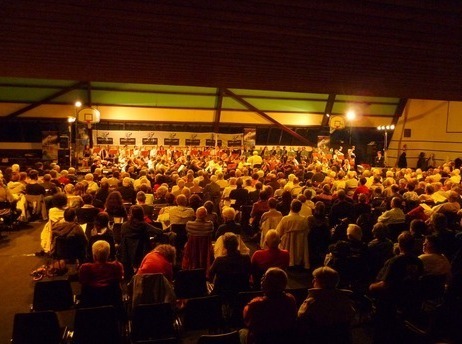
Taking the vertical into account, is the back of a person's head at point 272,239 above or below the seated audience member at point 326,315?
above

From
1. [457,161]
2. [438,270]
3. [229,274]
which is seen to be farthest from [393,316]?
[457,161]

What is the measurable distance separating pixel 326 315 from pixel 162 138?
55.0 feet

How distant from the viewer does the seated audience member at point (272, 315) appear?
311 centimetres

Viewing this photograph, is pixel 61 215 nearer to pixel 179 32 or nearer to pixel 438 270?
pixel 179 32

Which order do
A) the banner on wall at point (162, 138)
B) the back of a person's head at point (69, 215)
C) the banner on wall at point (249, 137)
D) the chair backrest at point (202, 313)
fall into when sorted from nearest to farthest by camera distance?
the chair backrest at point (202, 313) → the back of a person's head at point (69, 215) → the banner on wall at point (162, 138) → the banner on wall at point (249, 137)

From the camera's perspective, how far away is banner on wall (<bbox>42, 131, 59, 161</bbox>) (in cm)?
1725

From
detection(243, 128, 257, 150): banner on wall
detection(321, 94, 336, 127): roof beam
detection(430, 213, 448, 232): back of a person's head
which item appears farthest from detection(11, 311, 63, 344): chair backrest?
detection(321, 94, 336, 127): roof beam

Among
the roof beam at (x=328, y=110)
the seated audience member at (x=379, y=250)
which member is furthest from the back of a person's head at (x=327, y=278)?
the roof beam at (x=328, y=110)

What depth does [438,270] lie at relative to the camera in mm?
4477

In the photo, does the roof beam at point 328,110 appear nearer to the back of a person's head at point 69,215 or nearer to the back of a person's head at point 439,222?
the back of a person's head at point 439,222

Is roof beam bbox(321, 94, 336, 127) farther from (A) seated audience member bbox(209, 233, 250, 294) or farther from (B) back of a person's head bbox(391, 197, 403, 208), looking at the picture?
(A) seated audience member bbox(209, 233, 250, 294)

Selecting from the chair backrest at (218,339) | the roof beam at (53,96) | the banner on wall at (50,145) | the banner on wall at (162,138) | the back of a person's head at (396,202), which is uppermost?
the roof beam at (53,96)

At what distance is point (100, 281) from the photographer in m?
4.17

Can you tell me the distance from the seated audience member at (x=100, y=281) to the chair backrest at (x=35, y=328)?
80 centimetres
